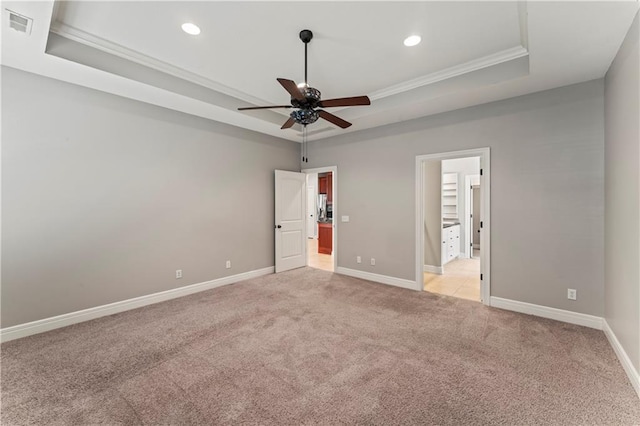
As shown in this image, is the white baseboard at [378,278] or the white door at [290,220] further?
the white door at [290,220]

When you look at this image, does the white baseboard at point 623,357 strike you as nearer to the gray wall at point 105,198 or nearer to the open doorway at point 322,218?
the open doorway at point 322,218

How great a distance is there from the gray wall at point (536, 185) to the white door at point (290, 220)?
2.17 meters

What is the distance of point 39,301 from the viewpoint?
289 centimetres

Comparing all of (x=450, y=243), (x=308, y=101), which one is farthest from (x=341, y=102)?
(x=450, y=243)

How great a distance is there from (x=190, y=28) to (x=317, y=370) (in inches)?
128

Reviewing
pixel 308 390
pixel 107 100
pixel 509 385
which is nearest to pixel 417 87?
pixel 509 385

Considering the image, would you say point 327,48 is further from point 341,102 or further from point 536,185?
point 536,185

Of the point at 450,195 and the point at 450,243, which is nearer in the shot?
the point at 450,243

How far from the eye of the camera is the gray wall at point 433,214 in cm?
522

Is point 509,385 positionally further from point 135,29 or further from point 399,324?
point 135,29

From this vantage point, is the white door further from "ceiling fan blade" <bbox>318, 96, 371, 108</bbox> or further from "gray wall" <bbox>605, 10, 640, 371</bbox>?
"gray wall" <bbox>605, 10, 640, 371</bbox>

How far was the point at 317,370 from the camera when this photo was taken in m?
2.20

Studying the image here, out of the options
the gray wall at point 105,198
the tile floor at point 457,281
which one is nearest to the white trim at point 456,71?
the gray wall at point 105,198

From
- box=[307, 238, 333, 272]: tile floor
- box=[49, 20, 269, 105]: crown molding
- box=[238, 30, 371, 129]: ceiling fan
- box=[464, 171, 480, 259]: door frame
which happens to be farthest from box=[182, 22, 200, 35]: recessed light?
box=[464, 171, 480, 259]: door frame
